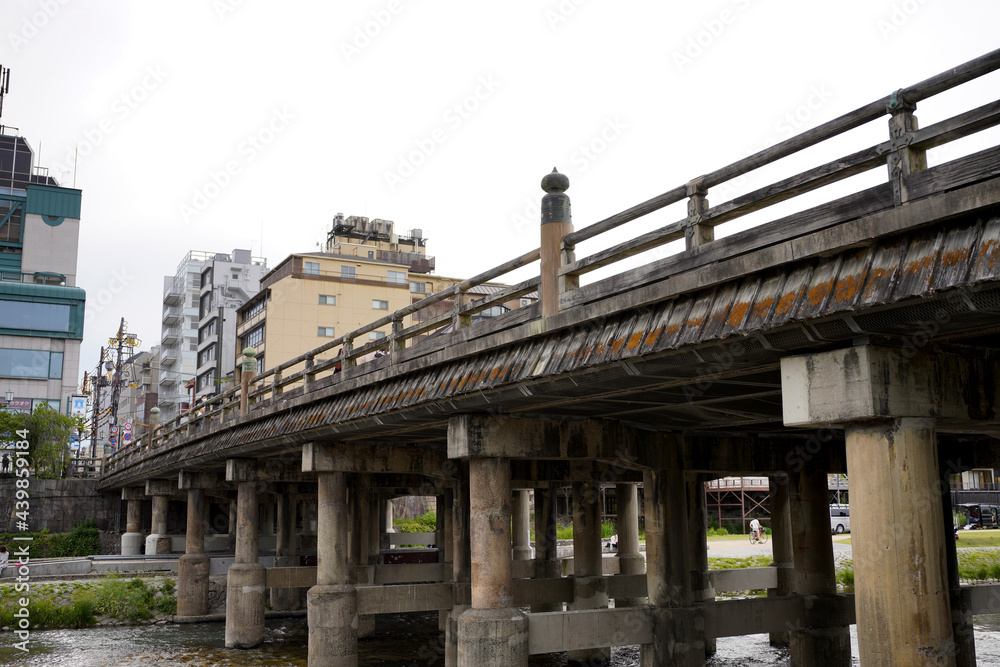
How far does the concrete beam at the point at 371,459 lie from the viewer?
760 inches

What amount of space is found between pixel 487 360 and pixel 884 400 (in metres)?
5.67

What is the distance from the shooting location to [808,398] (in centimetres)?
766

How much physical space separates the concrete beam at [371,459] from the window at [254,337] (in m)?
45.8

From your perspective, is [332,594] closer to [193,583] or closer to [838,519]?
[193,583]

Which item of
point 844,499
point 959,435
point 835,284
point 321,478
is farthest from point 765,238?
point 844,499

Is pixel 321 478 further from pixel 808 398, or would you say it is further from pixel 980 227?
pixel 980 227

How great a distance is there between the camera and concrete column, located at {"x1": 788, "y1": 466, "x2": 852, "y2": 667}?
17156mm

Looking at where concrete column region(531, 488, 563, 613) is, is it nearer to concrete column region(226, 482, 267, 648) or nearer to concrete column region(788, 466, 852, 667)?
concrete column region(226, 482, 267, 648)

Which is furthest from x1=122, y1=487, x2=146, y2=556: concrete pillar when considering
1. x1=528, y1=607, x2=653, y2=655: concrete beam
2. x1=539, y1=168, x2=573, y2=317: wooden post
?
x1=539, y1=168, x2=573, y2=317: wooden post

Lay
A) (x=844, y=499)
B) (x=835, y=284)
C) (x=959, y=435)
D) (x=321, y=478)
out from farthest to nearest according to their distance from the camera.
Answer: (x=844, y=499) < (x=321, y=478) < (x=959, y=435) < (x=835, y=284)

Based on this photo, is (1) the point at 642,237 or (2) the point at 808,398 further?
(1) the point at 642,237

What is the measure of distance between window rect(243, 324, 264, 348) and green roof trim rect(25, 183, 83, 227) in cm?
1874

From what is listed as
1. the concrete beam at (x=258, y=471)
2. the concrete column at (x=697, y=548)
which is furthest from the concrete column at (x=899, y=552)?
the concrete beam at (x=258, y=471)

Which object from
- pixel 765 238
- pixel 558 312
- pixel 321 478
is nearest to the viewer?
pixel 765 238
